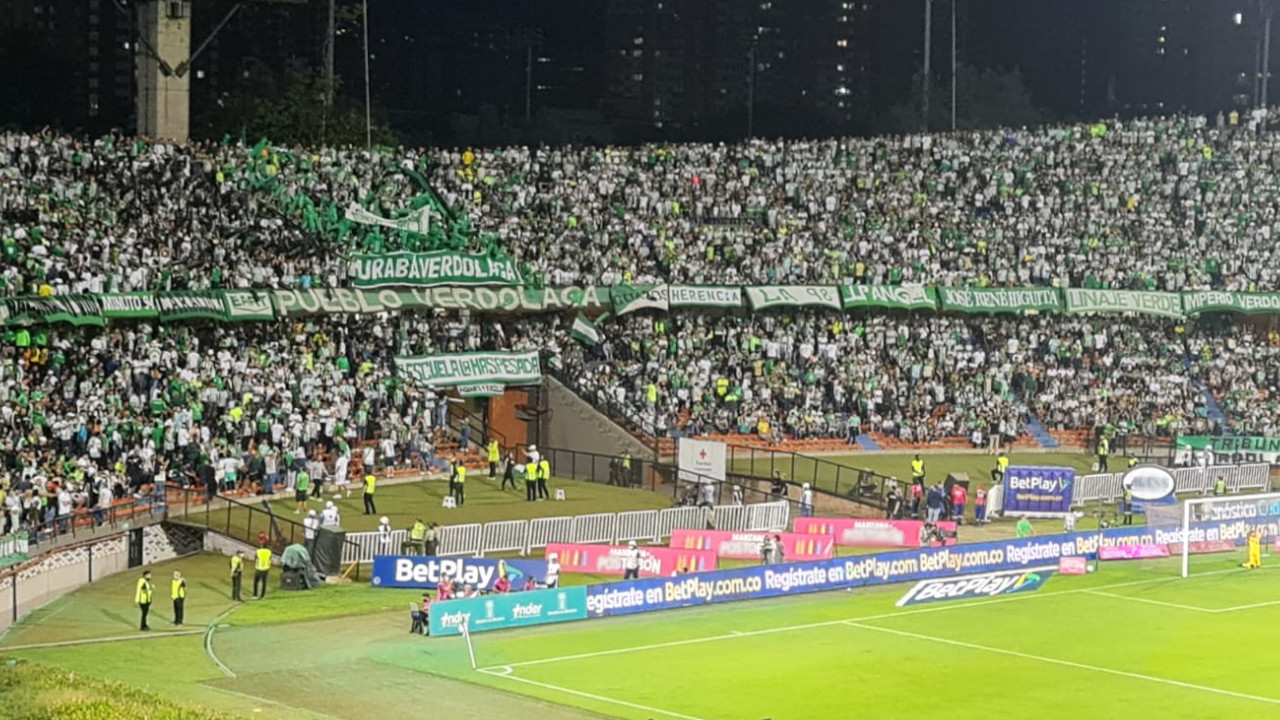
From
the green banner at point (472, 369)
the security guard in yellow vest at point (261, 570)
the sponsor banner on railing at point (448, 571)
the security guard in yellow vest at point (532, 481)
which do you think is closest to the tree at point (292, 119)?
the green banner at point (472, 369)

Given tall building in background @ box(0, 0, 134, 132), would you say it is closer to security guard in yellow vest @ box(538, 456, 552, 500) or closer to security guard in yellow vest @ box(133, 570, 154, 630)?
security guard in yellow vest @ box(538, 456, 552, 500)

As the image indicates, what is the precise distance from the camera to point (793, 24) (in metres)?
160

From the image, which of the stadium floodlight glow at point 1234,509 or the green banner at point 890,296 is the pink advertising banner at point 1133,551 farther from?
the green banner at point 890,296

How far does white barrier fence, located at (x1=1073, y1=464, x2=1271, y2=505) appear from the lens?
57.5 m

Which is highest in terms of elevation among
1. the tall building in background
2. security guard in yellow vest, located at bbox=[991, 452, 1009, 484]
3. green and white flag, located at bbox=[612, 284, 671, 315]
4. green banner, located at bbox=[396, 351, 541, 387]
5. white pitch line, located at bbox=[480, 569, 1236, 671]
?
the tall building in background

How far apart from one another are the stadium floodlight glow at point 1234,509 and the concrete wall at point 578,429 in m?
16.1

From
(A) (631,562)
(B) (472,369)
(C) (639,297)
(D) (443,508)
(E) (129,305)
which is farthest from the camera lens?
(C) (639,297)

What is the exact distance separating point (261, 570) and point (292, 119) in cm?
3890

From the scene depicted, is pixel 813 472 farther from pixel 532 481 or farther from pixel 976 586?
pixel 976 586

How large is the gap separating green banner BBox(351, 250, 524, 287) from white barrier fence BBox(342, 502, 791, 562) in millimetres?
12532

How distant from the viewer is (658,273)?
6475 centimetres

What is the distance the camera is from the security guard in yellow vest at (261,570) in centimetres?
4062

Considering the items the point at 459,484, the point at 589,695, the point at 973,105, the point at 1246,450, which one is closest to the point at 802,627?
the point at 589,695

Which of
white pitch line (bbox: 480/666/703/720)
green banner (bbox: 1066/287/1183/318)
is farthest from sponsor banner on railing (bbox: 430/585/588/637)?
green banner (bbox: 1066/287/1183/318)
